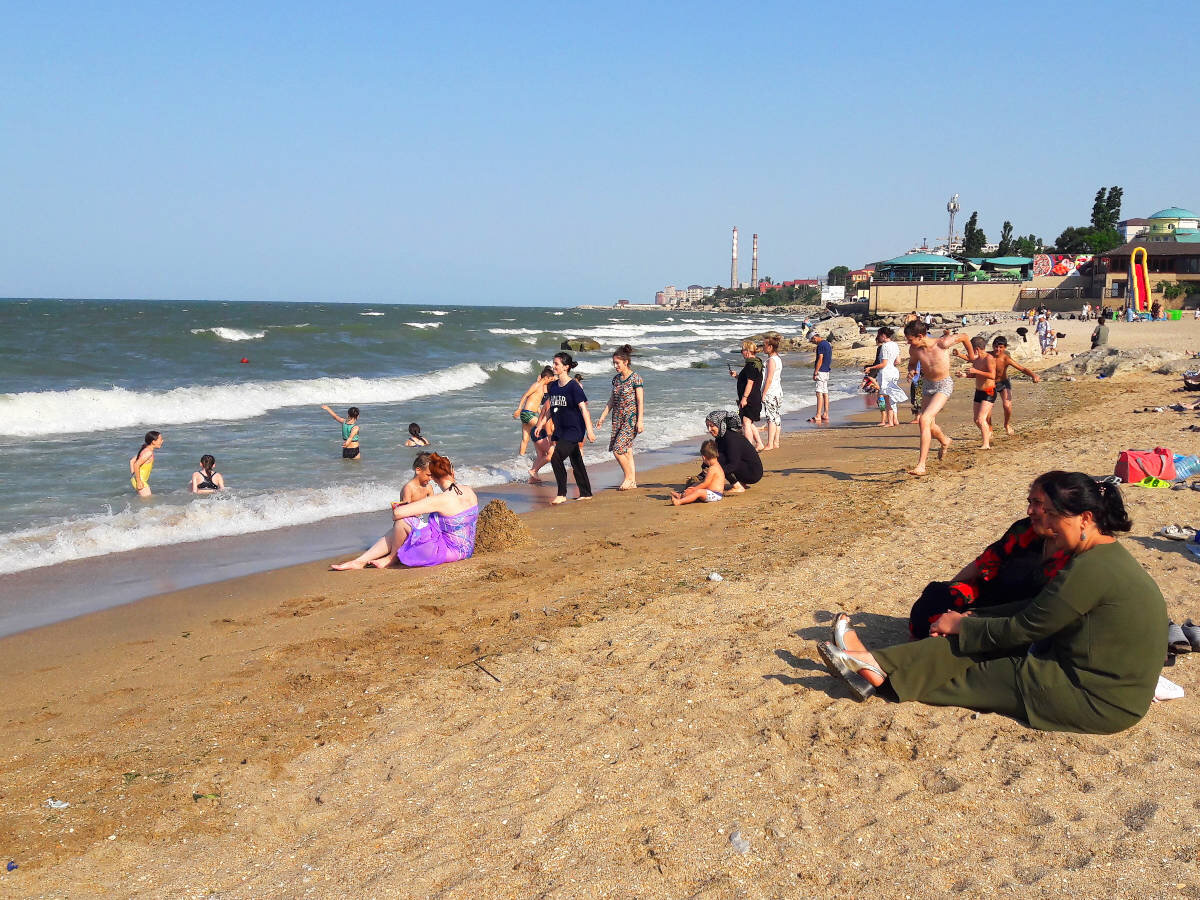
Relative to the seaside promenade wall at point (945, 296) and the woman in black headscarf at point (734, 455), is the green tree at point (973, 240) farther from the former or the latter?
the woman in black headscarf at point (734, 455)

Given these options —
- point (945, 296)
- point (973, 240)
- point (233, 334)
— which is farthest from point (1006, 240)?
point (233, 334)

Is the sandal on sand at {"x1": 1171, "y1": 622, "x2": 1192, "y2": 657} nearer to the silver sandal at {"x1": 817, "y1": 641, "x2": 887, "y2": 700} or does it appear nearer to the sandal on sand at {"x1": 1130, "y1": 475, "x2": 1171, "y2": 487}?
the silver sandal at {"x1": 817, "y1": 641, "x2": 887, "y2": 700}

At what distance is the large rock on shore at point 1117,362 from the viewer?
62.4ft

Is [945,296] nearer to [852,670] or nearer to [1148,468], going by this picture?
[1148,468]

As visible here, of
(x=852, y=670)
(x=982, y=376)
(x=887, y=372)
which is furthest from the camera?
(x=887, y=372)

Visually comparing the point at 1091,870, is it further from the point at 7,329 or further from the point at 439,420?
the point at 7,329

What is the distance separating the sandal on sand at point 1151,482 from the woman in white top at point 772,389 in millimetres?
4623

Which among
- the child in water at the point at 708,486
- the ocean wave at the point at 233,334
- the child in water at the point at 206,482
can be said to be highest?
the ocean wave at the point at 233,334

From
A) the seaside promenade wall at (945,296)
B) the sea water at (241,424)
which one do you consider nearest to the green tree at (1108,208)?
the seaside promenade wall at (945,296)

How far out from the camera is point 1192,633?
435cm

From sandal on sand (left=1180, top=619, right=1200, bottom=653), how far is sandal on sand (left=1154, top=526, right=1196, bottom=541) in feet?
5.56

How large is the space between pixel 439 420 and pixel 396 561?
1100 cm

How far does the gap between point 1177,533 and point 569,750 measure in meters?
4.48

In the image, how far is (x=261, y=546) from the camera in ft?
27.5
